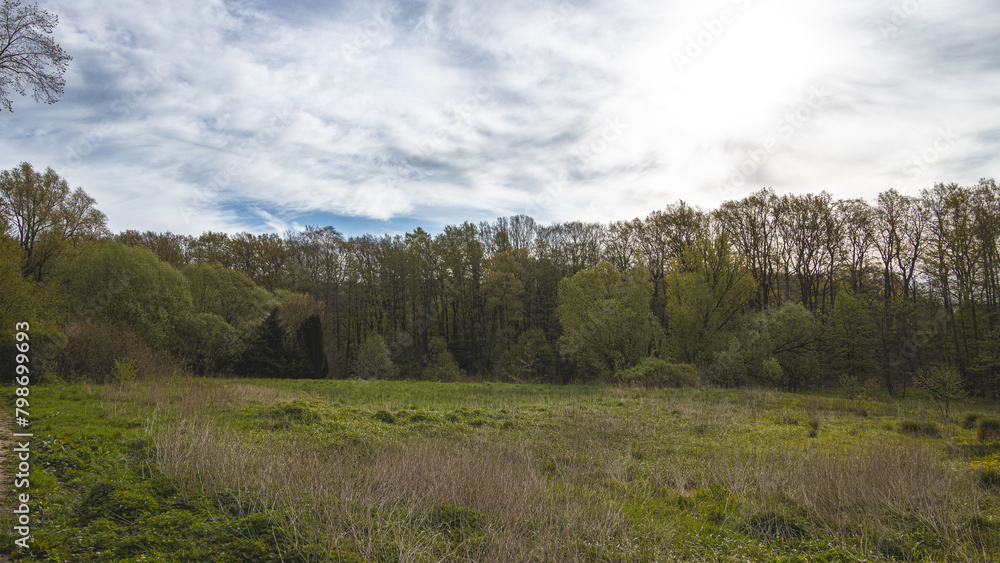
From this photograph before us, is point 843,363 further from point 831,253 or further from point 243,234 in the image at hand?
point 243,234

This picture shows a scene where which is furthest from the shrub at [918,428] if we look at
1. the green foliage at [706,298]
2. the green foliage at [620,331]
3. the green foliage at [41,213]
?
the green foliage at [41,213]

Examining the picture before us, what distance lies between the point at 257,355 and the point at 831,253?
39.7m

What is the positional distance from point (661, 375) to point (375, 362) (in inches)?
854

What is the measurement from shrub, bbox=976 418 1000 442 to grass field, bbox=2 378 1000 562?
0.33 feet

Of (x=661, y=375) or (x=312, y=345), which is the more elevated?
(x=312, y=345)

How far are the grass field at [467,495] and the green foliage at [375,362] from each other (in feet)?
77.7

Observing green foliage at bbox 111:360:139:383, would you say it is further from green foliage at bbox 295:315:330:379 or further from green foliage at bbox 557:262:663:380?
green foliage at bbox 557:262:663:380

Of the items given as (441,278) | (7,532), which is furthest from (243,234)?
(7,532)

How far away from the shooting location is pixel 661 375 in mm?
22234

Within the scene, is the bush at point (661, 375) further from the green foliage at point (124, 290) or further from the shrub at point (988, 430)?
the green foliage at point (124, 290)

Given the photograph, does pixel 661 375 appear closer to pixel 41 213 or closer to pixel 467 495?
pixel 467 495

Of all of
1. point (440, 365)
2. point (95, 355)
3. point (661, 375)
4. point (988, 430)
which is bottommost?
point (440, 365)

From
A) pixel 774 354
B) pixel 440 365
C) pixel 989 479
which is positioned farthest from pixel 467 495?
pixel 440 365

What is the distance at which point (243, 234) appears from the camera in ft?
139
